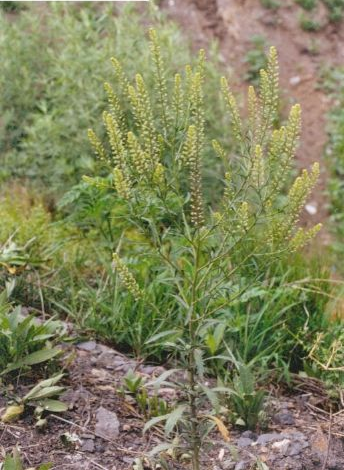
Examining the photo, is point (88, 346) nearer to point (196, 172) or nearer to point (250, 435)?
point (250, 435)

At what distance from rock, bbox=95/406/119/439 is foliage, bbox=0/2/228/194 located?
233 cm

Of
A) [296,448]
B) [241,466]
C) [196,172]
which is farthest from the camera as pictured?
[296,448]

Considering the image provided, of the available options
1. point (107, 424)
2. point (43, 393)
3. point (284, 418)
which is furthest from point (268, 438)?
point (43, 393)

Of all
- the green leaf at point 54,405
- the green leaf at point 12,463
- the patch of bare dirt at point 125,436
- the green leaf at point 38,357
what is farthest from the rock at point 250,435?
the green leaf at point 12,463

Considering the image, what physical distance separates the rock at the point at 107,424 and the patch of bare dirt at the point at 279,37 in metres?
4.97

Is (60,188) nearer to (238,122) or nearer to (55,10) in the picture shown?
(55,10)

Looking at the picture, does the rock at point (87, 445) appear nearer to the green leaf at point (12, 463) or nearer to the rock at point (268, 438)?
the green leaf at point (12, 463)

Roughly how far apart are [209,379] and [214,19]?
5174 mm

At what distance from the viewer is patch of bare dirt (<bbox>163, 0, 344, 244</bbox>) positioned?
7816mm

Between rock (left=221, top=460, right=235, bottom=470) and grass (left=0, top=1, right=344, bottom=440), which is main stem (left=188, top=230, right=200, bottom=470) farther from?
rock (left=221, top=460, right=235, bottom=470)

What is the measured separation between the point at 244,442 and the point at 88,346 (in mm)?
956

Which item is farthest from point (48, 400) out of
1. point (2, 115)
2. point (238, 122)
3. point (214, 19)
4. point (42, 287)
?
point (214, 19)

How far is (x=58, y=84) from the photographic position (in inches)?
252

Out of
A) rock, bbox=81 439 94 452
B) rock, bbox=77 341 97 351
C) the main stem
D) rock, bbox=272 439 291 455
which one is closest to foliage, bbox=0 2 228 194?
rock, bbox=77 341 97 351
